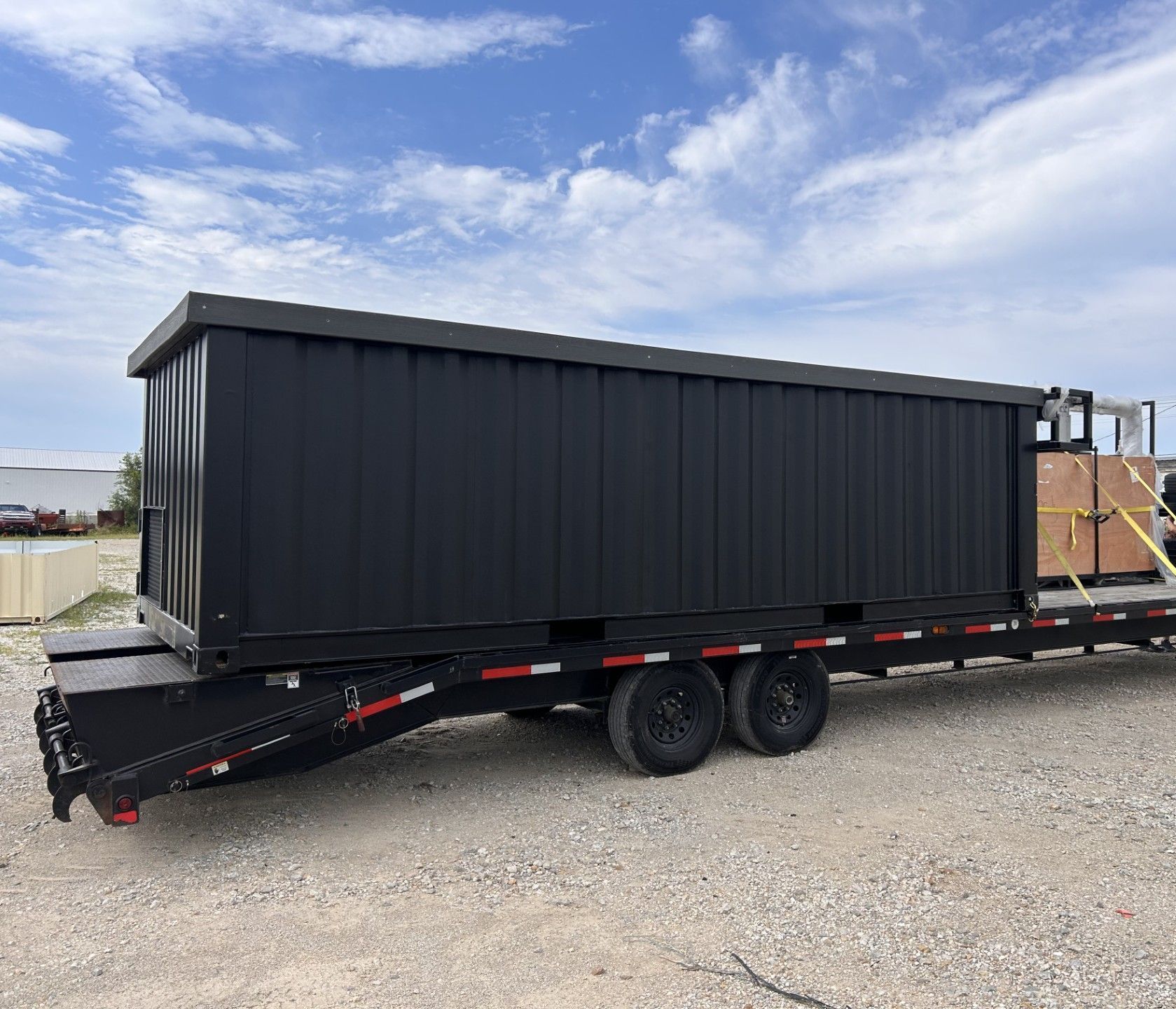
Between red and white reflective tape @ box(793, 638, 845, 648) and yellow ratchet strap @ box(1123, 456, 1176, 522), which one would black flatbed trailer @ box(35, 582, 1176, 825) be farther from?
yellow ratchet strap @ box(1123, 456, 1176, 522)

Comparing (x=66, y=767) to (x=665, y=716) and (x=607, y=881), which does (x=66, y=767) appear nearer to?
(x=607, y=881)

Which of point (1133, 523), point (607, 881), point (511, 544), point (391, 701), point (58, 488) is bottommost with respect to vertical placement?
point (607, 881)

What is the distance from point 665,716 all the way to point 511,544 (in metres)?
1.68

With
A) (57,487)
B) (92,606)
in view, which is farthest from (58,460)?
(92,606)

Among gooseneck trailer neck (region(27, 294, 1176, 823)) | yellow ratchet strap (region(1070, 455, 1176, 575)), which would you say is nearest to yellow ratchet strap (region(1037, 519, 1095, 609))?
yellow ratchet strap (region(1070, 455, 1176, 575))

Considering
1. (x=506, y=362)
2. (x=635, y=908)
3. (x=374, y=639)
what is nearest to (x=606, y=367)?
(x=506, y=362)

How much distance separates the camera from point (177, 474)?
595cm

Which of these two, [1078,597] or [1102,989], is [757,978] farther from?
[1078,597]

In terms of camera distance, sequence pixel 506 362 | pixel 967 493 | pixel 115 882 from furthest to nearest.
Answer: pixel 967 493, pixel 506 362, pixel 115 882

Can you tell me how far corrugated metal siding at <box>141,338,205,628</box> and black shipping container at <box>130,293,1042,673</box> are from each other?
0.04 meters

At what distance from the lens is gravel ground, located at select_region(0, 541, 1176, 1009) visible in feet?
12.1

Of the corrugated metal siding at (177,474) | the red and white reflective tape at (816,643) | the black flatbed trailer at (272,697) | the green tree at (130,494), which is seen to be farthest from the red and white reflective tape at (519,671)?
the green tree at (130,494)

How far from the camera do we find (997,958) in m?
3.83

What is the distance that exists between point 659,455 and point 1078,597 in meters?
5.27
